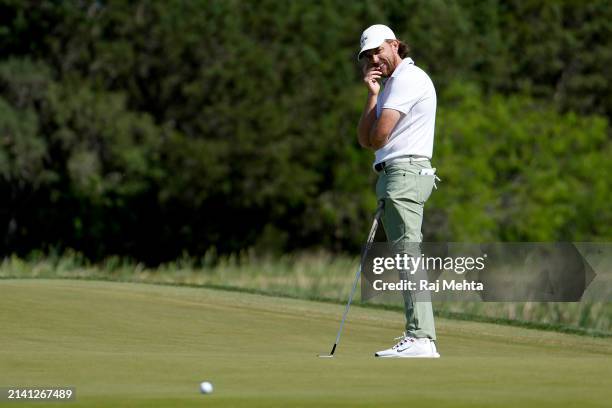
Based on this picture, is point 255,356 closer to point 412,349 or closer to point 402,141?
point 412,349

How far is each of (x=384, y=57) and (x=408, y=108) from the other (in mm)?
397

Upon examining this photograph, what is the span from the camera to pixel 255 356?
24.2 feet

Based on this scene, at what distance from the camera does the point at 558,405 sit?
5297mm

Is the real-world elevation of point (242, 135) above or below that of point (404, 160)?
above

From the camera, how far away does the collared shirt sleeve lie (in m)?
7.98

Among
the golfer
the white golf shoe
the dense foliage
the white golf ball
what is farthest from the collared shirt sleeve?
the dense foliage

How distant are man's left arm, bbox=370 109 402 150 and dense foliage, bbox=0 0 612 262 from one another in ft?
100

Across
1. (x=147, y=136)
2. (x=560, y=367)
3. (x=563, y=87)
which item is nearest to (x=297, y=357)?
(x=560, y=367)

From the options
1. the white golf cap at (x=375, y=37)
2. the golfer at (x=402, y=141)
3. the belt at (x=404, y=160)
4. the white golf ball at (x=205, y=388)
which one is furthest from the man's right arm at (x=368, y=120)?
the white golf ball at (x=205, y=388)

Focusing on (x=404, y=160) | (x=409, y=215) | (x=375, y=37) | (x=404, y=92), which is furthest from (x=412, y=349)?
(x=375, y=37)

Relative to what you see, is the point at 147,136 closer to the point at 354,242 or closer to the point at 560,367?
the point at 354,242

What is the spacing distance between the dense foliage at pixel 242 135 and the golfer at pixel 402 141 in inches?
1194

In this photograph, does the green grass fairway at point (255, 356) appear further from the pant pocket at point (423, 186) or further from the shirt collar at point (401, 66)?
the shirt collar at point (401, 66)

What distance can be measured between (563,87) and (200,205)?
17997 millimetres
